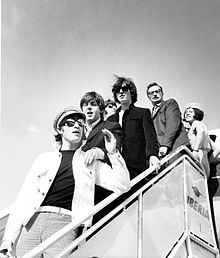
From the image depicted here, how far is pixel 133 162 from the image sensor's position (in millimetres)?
3109

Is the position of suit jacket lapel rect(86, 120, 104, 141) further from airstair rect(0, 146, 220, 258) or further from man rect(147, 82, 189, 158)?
man rect(147, 82, 189, 158)

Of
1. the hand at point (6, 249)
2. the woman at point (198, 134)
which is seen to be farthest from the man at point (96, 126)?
the woman at point (198, 134)

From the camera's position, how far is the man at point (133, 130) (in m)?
3.10

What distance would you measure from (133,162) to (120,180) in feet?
2.88

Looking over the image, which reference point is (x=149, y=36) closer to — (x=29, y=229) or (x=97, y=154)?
(x=97, y=154)

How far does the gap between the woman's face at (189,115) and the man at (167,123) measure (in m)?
0.14

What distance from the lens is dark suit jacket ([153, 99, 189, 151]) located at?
3.67 m

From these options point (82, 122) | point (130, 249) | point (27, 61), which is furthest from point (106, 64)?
point (130, 249)

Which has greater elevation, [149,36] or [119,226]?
[149,36]

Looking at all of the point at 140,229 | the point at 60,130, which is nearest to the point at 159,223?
the point at 140,229

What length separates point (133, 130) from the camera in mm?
3227

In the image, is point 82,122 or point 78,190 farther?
point 82,122

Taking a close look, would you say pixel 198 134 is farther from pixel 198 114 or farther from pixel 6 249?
pixel 6 249

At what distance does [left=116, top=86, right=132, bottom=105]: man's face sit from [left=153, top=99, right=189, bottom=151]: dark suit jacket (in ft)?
1.66
